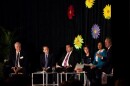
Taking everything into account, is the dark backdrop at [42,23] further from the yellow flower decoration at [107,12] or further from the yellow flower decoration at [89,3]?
the yellow flower decoration at [107,12]

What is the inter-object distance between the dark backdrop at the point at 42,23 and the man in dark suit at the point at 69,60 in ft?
2.09

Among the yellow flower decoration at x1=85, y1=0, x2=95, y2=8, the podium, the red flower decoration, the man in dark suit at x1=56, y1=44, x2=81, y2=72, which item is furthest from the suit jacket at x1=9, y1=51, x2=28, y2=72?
the yellow flower decoration at x1=85, y1=0, x2=95, y2=8

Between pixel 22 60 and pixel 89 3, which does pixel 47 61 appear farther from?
pixel 89 3

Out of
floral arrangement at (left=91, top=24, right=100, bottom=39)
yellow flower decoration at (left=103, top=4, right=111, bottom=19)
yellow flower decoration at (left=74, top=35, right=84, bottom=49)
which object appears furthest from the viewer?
yellow flower decoration at (left=74, top=35, right=84, bottom=49)

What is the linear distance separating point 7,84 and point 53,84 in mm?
7911

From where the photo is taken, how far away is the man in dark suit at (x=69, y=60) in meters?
9.95

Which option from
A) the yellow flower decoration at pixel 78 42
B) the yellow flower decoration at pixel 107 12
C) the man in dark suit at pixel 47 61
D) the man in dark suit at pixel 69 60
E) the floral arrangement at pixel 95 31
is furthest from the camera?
the yellow flower decoration at pixel 78 42

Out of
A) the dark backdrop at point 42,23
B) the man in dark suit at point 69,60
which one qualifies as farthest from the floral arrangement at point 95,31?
the man in dark suit at point 69,60

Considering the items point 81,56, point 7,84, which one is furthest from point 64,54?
point 7,84

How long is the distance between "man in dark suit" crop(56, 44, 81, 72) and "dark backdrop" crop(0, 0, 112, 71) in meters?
0.64

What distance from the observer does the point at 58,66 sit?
400 inches

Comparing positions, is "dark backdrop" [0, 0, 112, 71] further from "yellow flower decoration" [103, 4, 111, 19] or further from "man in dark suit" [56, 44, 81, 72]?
"yellow flower decoration" [103, 4, 111, 19]

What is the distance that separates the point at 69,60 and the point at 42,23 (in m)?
2.04

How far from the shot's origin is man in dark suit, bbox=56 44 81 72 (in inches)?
392
